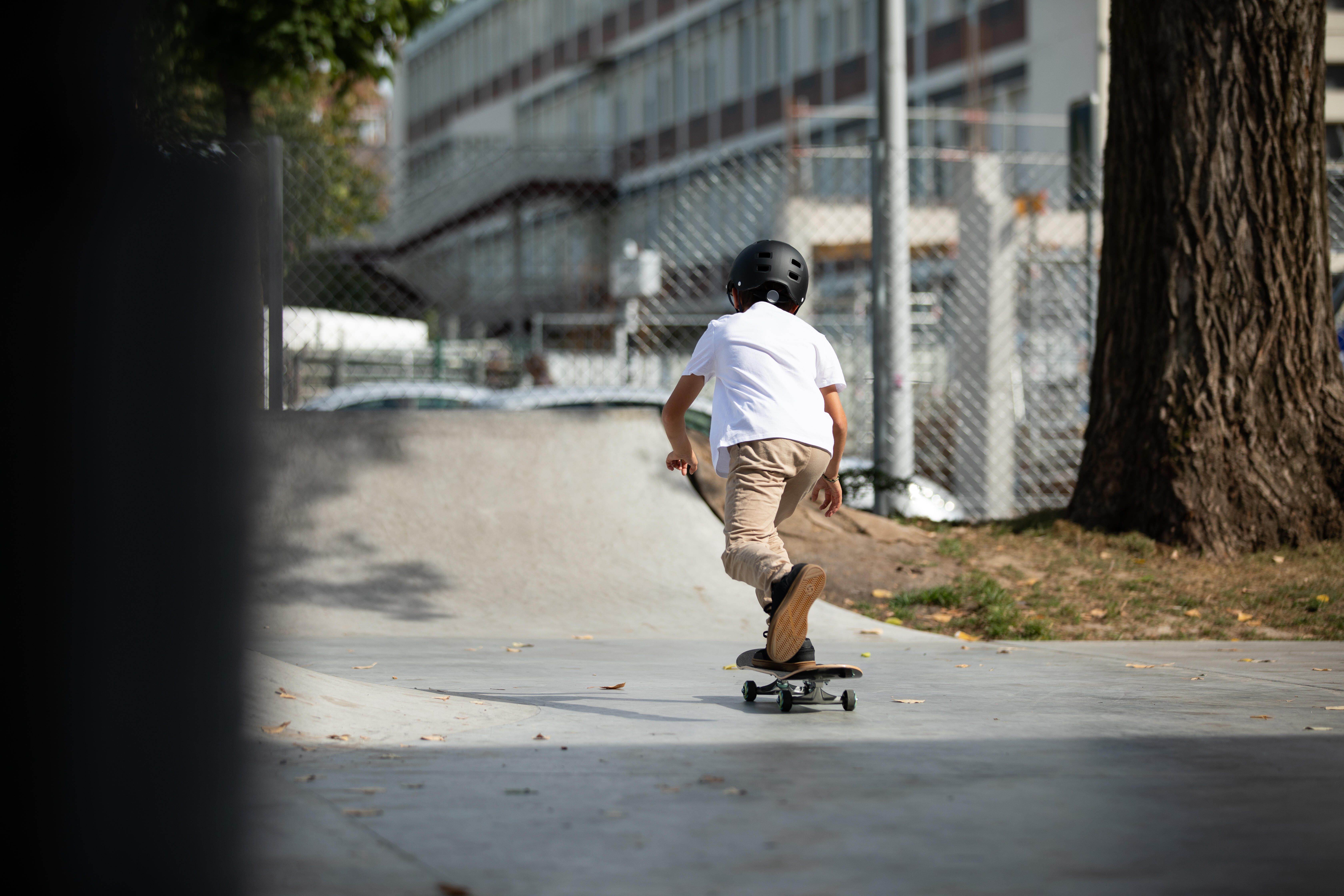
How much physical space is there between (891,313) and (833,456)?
4.75 m

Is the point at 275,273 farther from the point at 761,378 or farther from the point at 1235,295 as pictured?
the point at 1235,295

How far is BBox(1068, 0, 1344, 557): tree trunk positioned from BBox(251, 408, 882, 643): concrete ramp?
7.31ft

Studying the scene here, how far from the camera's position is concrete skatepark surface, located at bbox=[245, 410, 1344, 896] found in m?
2.84

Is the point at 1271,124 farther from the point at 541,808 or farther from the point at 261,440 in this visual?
the point at 261,440

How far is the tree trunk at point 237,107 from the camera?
1456 cm

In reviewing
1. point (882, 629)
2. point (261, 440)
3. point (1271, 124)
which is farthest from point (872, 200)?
point (261, 440)

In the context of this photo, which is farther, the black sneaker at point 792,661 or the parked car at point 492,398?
the parked car at point 492,398

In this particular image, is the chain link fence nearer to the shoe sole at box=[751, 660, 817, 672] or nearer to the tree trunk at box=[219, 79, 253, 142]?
the tree trunk at box=[219, 79, 253, 142]

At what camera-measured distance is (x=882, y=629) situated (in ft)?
23.5

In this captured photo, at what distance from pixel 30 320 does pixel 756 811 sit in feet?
6.81

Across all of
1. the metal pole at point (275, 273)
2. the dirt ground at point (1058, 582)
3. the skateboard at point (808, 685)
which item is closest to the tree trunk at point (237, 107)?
the metal pole at point (275, 273)

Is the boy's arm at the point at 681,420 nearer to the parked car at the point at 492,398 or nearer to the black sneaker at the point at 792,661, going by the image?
the black sneaker at the point at 792,661

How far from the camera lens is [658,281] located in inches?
484

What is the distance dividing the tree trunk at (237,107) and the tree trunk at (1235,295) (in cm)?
862
